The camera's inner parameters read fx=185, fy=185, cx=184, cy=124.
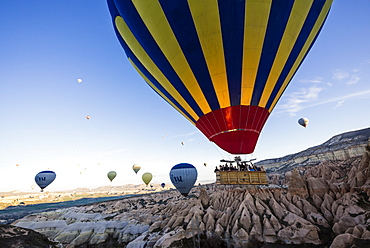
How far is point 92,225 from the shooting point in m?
25.7

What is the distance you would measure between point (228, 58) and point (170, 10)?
409 centimetres

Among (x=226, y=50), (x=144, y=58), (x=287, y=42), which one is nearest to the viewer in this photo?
(x=226, y=50)

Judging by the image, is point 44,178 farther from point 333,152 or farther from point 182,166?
point 333,152

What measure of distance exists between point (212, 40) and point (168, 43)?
2593mm

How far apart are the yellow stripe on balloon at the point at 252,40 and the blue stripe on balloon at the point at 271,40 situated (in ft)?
0.81

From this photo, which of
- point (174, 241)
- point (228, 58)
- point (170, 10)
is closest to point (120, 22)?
point (170, 10)

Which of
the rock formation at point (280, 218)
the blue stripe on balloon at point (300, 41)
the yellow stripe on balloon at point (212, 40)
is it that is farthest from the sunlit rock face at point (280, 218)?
the yellow stripe on balloon at point (212, 40)

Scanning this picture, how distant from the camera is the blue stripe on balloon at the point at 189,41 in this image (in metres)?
9.66

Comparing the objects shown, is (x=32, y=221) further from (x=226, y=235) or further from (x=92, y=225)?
(x=226, y=235)

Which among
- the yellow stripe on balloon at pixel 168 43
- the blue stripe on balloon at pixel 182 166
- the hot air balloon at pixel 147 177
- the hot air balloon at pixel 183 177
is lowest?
the hot air balloon at pixel 183 177

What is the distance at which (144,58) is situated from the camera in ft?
43.0

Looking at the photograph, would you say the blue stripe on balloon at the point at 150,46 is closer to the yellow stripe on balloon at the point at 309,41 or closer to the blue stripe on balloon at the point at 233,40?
the blue stripe on balloon at the point at 233,40

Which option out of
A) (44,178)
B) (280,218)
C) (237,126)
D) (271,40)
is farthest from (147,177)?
(271,40)

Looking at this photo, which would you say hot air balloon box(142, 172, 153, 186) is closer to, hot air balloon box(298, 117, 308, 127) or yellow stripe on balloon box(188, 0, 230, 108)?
hot air balloon box(298, 117, 308, 127)
